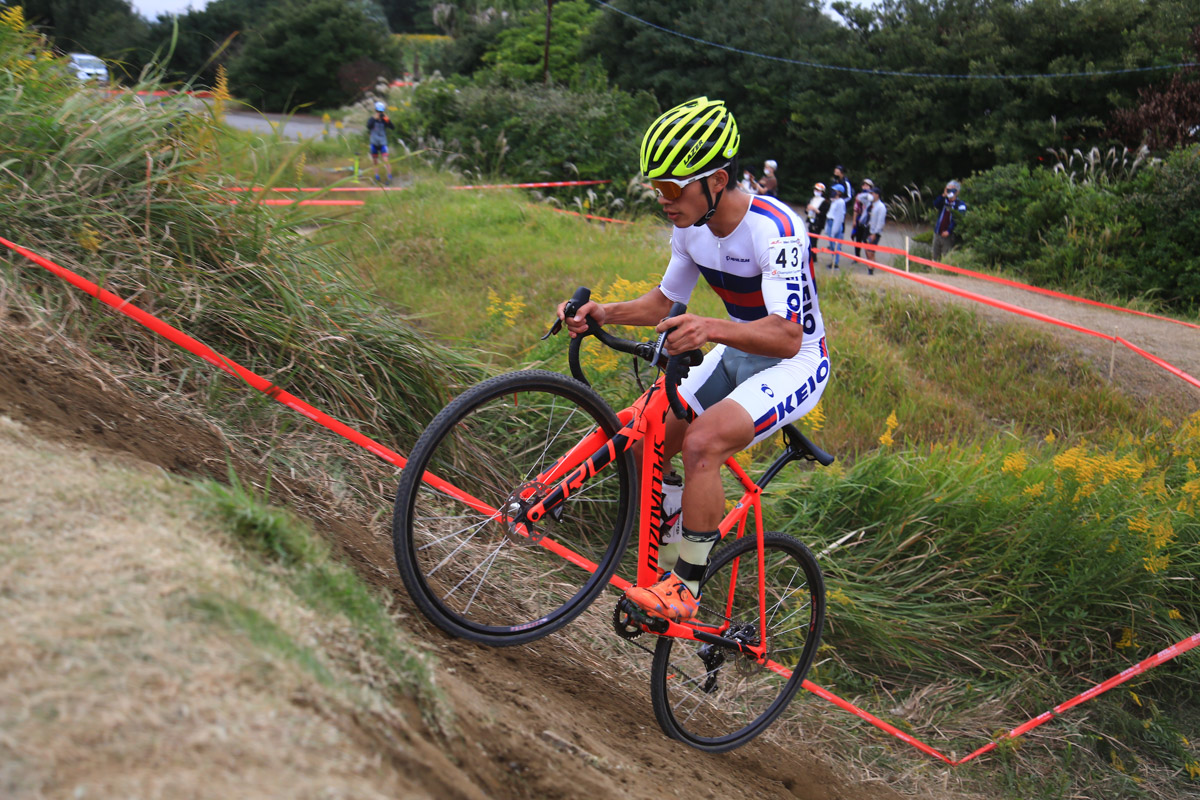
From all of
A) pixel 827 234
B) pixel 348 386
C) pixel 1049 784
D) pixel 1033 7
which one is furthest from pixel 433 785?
pixel 1033 7

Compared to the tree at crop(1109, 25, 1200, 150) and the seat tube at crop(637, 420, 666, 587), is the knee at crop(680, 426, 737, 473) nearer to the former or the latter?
the seat tube at crop(637, 420, 666, 587)

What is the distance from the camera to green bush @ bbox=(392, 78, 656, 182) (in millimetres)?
17938

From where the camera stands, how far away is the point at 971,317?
1062 centimetres

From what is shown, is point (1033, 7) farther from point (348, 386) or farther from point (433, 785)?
point (433, 785)

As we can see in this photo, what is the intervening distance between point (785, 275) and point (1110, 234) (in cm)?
1371

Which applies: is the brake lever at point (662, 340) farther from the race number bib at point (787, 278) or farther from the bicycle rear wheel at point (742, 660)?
the bicycle rear wheel at point (742, 660)

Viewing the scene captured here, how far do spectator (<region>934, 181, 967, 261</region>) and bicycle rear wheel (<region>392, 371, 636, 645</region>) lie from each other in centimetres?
1457

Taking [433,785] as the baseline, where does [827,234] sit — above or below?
above

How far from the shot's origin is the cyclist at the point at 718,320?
3518 mm

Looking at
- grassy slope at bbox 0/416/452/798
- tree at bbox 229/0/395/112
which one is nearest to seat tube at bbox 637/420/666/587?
grassy slope at bbox 0/416/452/798

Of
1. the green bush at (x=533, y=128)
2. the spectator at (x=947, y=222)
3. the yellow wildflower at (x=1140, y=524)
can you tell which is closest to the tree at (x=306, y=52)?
the green bush at (x=533, y=128)

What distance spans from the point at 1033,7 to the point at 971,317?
16.9 m

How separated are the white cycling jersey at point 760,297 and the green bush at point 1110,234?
12348 millimetres

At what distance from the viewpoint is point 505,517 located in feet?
11.0
